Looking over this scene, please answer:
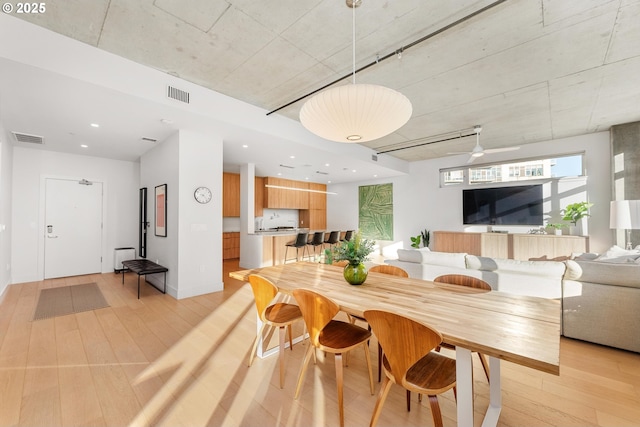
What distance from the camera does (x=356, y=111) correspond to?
1.79m

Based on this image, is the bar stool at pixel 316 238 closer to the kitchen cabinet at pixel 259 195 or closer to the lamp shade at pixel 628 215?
the kitchen cabinet at pixel 259 195

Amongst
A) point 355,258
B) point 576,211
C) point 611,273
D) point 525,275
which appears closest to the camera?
point 355,258

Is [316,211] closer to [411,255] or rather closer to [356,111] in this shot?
[411,255]

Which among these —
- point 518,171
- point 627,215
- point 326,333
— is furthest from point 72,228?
point 518,171

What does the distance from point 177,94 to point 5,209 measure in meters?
3.79

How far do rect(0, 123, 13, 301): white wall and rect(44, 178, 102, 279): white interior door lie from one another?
2.00 feet

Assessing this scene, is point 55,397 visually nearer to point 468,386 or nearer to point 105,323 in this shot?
point 105,323

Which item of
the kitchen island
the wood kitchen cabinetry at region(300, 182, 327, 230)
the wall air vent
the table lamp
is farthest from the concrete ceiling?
the wood kitchen cabinetry at region(300, 182, 327, 230)

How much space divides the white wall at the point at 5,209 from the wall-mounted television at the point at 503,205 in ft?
30.2

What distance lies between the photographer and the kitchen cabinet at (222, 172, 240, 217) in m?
7.72

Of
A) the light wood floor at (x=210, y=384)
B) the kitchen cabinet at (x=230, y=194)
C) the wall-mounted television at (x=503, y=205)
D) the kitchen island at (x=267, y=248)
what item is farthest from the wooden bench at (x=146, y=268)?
the wall-mounted television at (x=503, y=205)

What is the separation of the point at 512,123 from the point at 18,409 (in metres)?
7.07

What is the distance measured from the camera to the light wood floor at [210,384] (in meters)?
1.68

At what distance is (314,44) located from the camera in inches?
104
